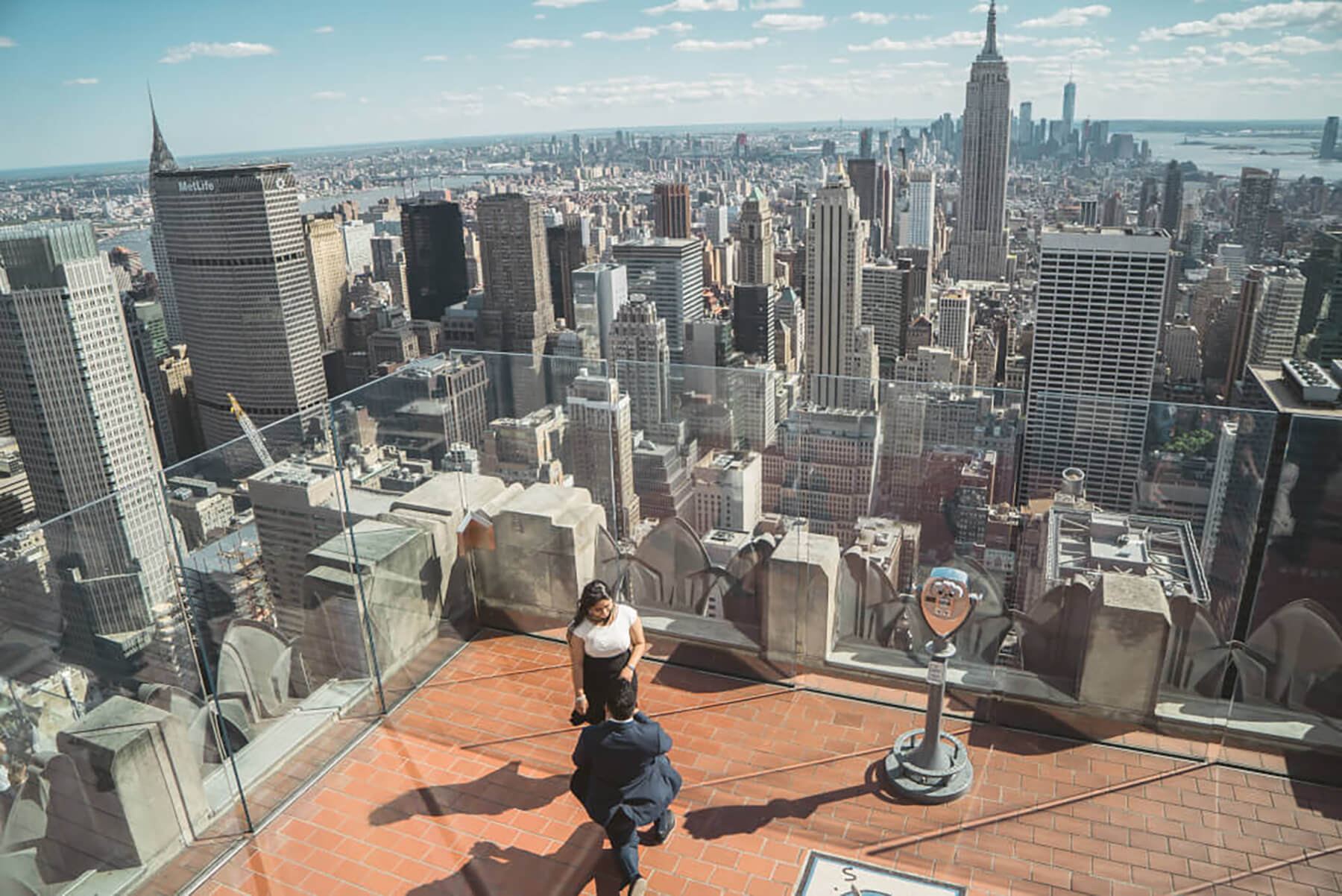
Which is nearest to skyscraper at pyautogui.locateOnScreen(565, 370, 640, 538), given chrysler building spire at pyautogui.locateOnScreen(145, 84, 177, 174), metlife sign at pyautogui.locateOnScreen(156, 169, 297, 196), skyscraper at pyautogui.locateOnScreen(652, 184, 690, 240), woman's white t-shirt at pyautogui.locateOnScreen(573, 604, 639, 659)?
woman's white t-shirt at pyautogui.locateOnScreen(573, 604, 639, 659)

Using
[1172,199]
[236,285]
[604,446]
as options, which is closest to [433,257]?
[236,285]

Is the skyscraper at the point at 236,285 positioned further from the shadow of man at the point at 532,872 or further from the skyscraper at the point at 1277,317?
the shadow of man at the point at 532,872

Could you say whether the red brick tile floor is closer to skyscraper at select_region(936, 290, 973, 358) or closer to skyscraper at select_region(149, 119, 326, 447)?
skyscraper at select_region(149, 119, 326, 447)

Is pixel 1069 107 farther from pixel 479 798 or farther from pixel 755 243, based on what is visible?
pixel 479 798

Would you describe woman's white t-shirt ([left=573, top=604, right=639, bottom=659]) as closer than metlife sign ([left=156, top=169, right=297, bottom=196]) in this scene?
Yes

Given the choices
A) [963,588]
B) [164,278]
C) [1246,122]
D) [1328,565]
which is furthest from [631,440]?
[164,278]
